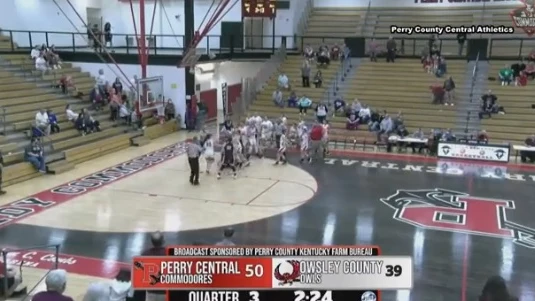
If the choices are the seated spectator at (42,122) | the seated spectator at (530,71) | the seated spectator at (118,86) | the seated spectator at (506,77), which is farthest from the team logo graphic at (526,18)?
the seated spectator at (42,122)

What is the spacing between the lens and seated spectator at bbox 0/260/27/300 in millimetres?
7910

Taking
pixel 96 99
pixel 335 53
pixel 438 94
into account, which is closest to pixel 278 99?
pixel 335 53

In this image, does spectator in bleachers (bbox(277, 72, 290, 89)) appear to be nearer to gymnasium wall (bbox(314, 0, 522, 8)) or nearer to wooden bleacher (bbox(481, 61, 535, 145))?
gymnasium wall (bbox(314, 0, 522, 8))

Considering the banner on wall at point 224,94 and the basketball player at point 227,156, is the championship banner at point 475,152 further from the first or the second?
the banner on wall at point 224,94

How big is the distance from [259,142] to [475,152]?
7.69 meters

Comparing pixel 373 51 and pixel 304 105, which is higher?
pixel 373 51

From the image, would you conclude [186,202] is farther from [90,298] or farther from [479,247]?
[90,298]

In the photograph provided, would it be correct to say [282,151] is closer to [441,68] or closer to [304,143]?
[304,143]

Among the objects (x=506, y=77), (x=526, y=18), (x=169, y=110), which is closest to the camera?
(x=526, y=18)

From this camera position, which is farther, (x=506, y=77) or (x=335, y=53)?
(x=335, y=53)

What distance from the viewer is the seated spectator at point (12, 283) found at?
7.91 m

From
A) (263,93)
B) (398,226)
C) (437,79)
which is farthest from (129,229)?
(437,79)

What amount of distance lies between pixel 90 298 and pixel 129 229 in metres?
6.04

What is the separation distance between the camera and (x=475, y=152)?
20.1 m
